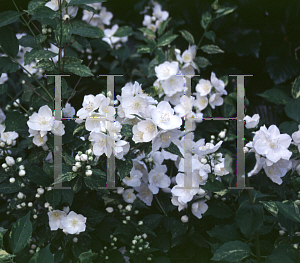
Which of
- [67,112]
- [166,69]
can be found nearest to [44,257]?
[67,112]

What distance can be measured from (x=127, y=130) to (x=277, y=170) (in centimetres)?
58

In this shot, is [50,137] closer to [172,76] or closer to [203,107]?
[172,76]

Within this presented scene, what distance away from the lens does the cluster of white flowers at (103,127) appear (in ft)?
3.94

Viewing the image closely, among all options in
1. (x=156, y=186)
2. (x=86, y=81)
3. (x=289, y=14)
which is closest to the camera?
(x=156, y=186)

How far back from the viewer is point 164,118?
119 cm

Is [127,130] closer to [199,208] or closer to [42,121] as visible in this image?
[42,121]

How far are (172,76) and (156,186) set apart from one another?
26.1 inches

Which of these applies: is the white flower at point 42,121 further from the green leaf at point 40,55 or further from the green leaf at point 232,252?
the green leaf at point 232,252

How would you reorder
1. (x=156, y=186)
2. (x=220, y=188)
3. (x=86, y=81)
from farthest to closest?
(x=86, y=81) → (x=156, y=186) → (x=220, y=188)

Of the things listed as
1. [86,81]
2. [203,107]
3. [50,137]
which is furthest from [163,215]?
[86,81]

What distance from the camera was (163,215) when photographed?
1.48m

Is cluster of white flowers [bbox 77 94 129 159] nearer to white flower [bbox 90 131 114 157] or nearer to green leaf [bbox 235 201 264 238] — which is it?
white flower [bbox 90 131 114 157]

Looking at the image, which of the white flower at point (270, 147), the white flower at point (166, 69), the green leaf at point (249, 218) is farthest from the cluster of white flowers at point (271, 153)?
the white flower at point (166, 69)

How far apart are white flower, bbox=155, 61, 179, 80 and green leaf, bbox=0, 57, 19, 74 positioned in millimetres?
728
